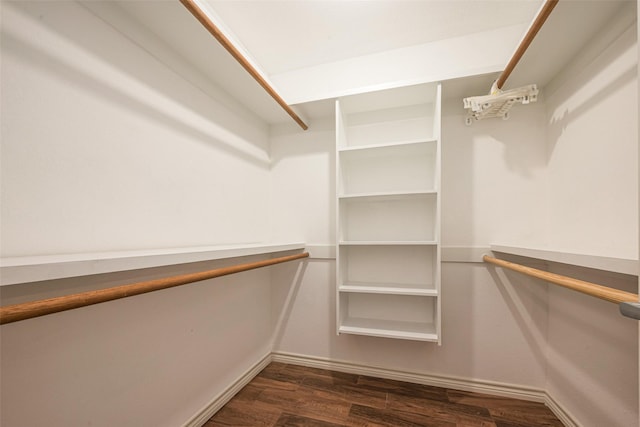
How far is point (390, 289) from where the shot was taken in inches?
58.1

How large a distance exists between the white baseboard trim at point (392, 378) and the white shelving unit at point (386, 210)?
0.36 metres

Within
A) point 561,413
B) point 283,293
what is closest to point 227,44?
point 283,293

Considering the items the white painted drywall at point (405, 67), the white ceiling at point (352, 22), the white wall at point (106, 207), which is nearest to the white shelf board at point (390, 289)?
the white wall at point (106, 207)

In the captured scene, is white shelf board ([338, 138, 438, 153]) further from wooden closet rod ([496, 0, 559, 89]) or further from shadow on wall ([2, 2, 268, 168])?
shadow on wall ([2, 2, 268, 168])

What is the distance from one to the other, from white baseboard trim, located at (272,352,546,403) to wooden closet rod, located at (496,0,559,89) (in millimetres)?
1791

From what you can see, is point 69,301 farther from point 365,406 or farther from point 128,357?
point 365,406

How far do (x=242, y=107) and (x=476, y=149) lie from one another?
161 centimetres

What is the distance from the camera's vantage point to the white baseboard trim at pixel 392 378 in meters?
1.28

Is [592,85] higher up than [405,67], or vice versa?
[405,67]

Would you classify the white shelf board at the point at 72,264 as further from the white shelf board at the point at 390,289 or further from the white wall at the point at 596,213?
the white wall at the point at 596,213

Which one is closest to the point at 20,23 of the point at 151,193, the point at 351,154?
the point at 151,193

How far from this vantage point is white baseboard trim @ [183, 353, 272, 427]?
1234mm

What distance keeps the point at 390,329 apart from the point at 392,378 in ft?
1.39

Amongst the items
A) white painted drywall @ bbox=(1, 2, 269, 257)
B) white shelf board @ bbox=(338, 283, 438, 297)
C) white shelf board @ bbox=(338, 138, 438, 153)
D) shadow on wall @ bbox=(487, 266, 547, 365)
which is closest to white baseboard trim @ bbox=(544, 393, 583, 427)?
shadow on wall @ bbox=(487, 266, 547, 365)
